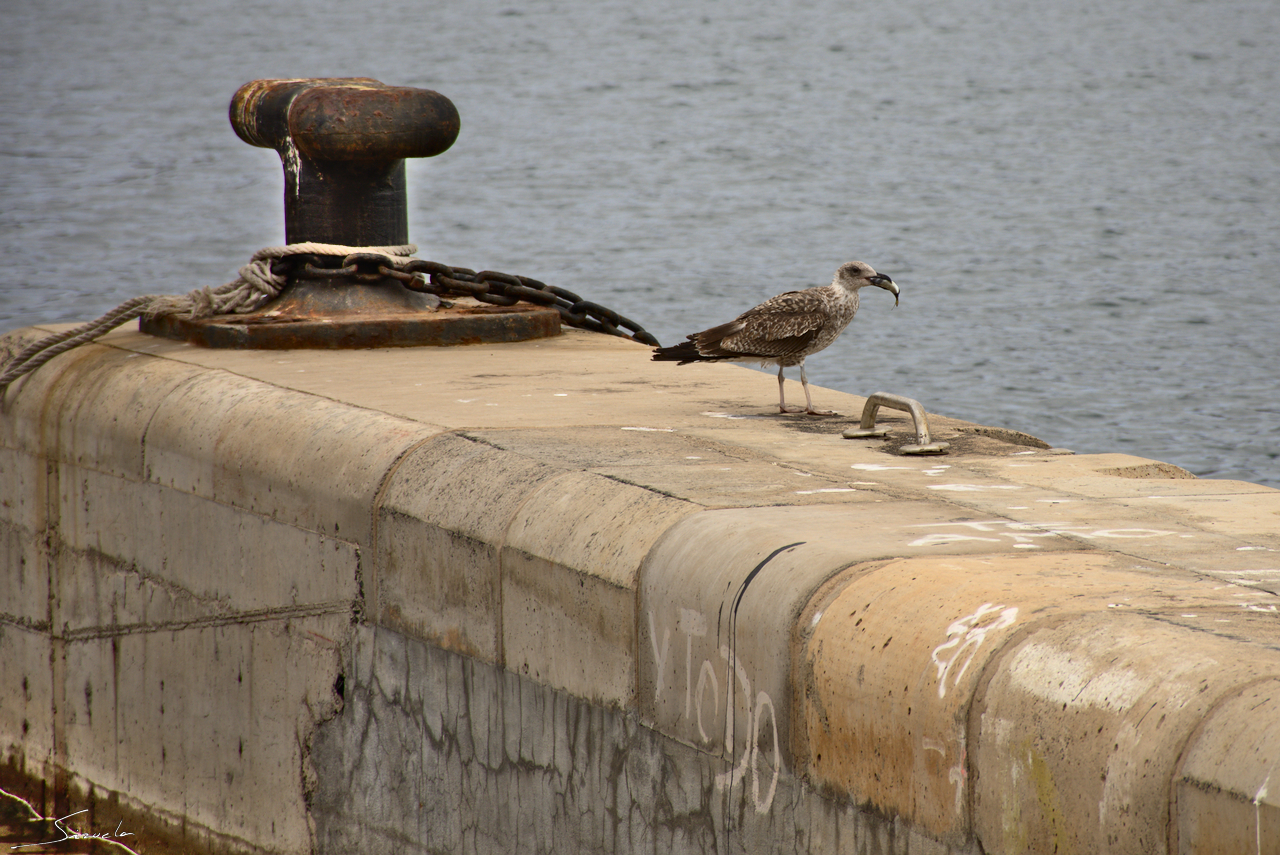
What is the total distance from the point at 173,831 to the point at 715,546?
7.84 feet

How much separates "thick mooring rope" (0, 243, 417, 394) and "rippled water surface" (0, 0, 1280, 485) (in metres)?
1.73

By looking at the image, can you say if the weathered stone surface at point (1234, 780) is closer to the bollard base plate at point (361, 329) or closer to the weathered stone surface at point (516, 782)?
the weathered stone surface at point (516, 782)

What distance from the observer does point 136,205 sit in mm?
23547

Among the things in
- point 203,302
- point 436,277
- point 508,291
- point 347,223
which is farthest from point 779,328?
point 203,302

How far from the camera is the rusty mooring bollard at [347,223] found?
5840mm

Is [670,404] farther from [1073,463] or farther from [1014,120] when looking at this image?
[1014,120]

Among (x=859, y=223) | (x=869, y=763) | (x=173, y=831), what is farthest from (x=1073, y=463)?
(x=859, y=223)

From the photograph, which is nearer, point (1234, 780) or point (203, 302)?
point (1234, 780)

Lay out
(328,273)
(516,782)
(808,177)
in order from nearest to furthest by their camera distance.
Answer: (516,782), (328,273), (808,177)

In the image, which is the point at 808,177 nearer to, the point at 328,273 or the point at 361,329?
the point at 328,273

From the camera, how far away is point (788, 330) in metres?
4.84

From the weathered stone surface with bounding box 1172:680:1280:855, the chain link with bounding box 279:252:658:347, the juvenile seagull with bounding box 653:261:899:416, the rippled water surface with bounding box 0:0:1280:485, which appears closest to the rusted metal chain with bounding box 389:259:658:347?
the chain link with bounding box 279:252:658:347

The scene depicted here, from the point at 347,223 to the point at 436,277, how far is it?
0.40 meters

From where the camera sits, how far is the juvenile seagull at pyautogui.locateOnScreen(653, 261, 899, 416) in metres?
4.84
